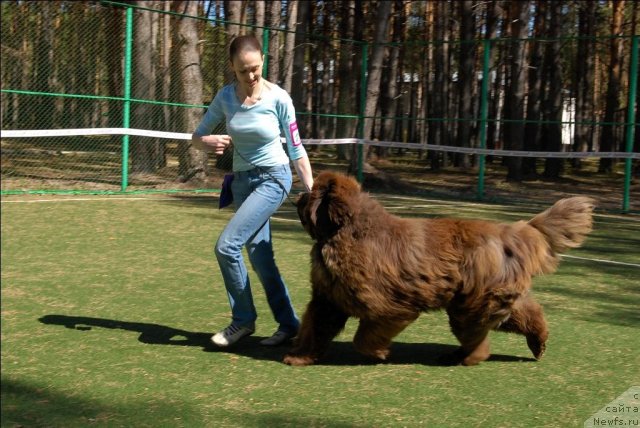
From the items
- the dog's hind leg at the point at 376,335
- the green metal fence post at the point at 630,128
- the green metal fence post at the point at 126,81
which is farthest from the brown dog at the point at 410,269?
the green metal fence post at the point at 630,128

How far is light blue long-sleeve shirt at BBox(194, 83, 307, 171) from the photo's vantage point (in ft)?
17.5

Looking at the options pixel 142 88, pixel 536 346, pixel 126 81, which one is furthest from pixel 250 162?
pixel 142 88

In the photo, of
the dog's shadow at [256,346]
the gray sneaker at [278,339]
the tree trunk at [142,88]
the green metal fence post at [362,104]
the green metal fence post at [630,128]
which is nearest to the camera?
the dog's shadow at [256,346]

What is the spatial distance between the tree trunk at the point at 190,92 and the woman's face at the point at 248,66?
449 inches

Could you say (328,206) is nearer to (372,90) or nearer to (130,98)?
(130,98)

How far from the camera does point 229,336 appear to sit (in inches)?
215

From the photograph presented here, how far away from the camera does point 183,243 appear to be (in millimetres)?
9711

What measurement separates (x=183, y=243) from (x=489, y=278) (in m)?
5.47

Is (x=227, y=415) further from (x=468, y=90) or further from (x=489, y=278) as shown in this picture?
(x=468, y=90)

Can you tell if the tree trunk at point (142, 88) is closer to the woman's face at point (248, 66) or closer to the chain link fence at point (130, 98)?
the chain link fence at point (130, 98)

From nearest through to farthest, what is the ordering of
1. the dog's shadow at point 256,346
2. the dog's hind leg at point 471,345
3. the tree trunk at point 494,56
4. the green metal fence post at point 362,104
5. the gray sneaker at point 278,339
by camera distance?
the dog's hind leg at point 471,345
the dog's shadow at point 256,346
the gray sneaker at point 278,339
the green metal fence post at point 362,104
the tree trunk at point 494,56

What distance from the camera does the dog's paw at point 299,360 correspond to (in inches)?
203

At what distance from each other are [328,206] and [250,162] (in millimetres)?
726

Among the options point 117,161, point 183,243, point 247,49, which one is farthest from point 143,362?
point 117,161
